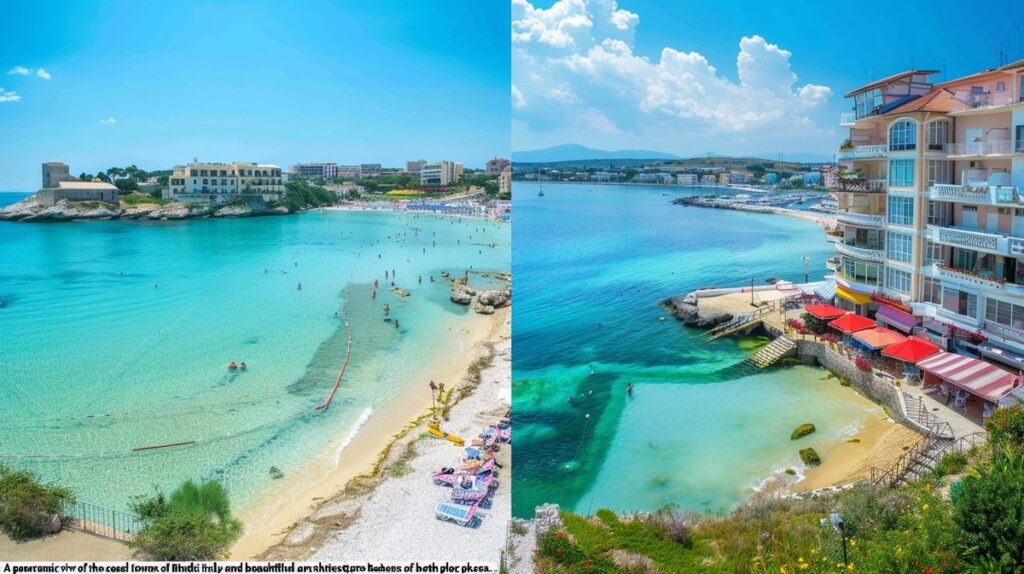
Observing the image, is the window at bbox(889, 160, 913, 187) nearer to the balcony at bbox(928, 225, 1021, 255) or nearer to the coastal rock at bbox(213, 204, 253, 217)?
the balcony at bbox(928, 225, 1021, 255)

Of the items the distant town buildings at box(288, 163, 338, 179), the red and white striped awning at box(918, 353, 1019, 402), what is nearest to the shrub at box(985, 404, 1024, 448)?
the red and white striped awning at box(918, 353, 1019, 402)

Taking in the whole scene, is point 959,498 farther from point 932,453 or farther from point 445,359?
point 445,359

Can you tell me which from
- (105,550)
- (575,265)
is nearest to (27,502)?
(105,550)

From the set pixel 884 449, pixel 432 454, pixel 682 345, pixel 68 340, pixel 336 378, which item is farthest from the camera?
pixel 68 340

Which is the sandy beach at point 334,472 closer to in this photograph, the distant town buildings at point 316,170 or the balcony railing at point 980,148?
the balcony railing at point 980,148

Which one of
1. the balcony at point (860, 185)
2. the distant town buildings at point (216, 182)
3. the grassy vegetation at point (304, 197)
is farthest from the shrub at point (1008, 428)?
the grassy vegetation at point (304, 197)

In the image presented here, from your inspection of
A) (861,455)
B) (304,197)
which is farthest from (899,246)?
(304,197)

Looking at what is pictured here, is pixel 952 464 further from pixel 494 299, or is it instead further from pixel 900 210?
pixel 494 299
